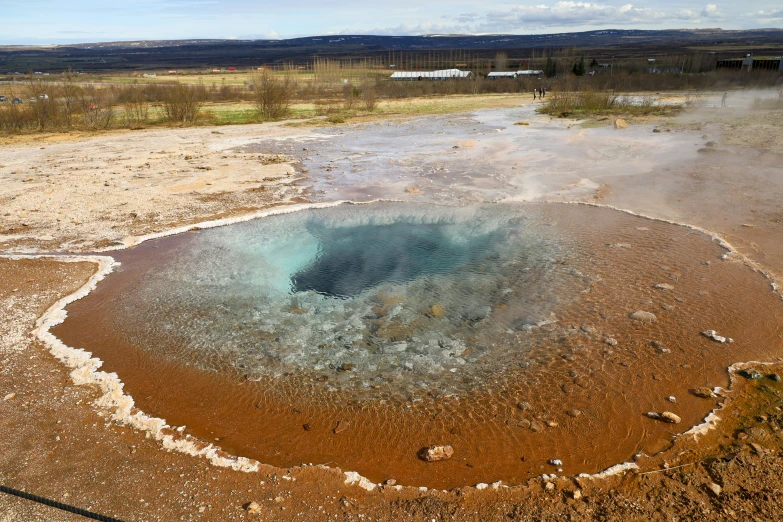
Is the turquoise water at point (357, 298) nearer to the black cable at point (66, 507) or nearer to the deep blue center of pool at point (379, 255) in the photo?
the deep blue center of pool at point (379, 255)

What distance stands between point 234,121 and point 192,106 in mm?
1984

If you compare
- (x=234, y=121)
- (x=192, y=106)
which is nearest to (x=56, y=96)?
(x=192, y=106)

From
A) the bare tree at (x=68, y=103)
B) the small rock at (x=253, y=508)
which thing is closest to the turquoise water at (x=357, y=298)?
the small rock at (x=253, y=508)

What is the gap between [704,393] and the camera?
4.12 m

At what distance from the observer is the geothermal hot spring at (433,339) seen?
3.81m

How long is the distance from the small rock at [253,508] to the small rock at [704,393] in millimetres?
3373

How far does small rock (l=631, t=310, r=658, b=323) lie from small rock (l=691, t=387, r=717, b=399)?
1.14 meters

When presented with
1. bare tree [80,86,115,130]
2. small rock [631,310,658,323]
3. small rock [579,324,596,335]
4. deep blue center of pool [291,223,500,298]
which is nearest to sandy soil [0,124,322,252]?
deep blue center of pool [291,223,500,298]

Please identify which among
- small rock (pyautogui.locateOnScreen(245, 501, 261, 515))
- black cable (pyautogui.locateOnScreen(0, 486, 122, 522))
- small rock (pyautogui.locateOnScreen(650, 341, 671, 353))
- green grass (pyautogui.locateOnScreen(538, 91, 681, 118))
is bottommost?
small rock (pyautogui.locateOnScreen(245, 501, 261, 515))

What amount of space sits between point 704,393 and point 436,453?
2.23 m

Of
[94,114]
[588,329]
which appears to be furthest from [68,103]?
[588,329]

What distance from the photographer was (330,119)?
23.4 m

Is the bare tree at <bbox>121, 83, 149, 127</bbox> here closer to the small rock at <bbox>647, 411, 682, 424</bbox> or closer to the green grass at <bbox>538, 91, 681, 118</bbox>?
the green grass at <bbox>538, 91, 681, 118</bbox>

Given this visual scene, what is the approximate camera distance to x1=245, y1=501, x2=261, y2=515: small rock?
10.3 feet
